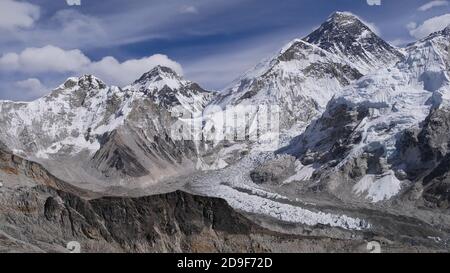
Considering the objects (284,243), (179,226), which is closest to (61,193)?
(179,226)

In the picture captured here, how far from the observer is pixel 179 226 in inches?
4628

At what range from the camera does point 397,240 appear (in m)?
190

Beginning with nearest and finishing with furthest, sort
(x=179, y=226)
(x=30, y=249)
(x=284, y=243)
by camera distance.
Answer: (x=30, y=249)
(x=179, y=226)
(x=284, y=243)

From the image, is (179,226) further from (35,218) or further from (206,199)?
(35,218)

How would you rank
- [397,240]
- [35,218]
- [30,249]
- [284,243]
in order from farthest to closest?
[397,240] → [284,243] → [35,218] → [30,249]
